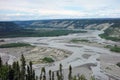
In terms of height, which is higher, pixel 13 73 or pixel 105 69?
pixel 13 73

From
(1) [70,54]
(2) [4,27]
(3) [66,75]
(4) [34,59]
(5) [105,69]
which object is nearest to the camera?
(3) [66,75]

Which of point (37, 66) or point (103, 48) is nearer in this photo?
point (37, 66)

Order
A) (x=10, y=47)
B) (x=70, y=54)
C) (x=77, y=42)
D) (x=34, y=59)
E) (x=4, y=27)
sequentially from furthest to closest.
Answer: (x=4, y=27)
(x=77, y=42)
(x=10, y=47)
(x=70, y=54)
(x=34, y=59)

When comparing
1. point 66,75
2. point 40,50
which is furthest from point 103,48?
point 66,75

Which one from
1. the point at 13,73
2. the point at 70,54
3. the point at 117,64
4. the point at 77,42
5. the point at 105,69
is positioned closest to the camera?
the point at 13,73

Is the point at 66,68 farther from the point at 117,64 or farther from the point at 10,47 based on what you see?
the point at 10,47

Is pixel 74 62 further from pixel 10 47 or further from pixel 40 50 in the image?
pixel 10 47

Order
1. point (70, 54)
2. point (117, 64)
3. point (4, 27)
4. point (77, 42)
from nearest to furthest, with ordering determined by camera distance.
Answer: point (117, 64) < point (70, 54) < point (77, 42) < point (4, 27)

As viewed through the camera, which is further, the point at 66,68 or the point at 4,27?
the point at 4,27

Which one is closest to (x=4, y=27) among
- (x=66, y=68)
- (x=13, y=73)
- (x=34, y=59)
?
(x=34, y=59)
